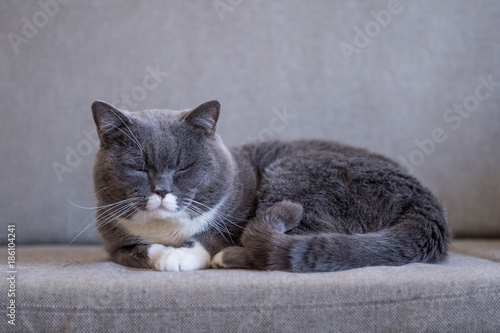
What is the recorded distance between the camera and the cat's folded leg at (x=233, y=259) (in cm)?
155

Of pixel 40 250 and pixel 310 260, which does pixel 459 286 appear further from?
pixel 40 250

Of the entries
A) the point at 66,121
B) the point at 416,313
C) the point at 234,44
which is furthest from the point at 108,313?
the point at 234,44

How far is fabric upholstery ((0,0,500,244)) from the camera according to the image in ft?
8.20

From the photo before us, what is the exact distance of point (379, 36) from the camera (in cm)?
257

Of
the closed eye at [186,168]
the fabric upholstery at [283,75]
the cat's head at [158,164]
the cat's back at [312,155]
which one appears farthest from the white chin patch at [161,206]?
the fabric upholstery at [283,75]

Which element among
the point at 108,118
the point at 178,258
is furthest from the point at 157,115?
the point at 178,258

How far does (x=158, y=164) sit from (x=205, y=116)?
0.26 meters

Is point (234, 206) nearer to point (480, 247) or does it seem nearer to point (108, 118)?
point (108, 118)

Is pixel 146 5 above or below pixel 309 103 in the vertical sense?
above

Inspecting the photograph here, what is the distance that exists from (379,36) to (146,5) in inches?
49.9

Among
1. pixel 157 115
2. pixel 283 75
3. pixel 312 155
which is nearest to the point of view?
pixel 157 115

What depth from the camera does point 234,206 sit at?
1777 mm

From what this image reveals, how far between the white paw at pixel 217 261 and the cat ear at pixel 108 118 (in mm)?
551

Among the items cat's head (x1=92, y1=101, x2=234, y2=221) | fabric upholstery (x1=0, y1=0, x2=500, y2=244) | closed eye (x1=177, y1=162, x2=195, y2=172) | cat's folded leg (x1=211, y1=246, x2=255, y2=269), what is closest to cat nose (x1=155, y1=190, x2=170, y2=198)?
cat's head (x1=92, y1=101, x2=234, y2=221)
